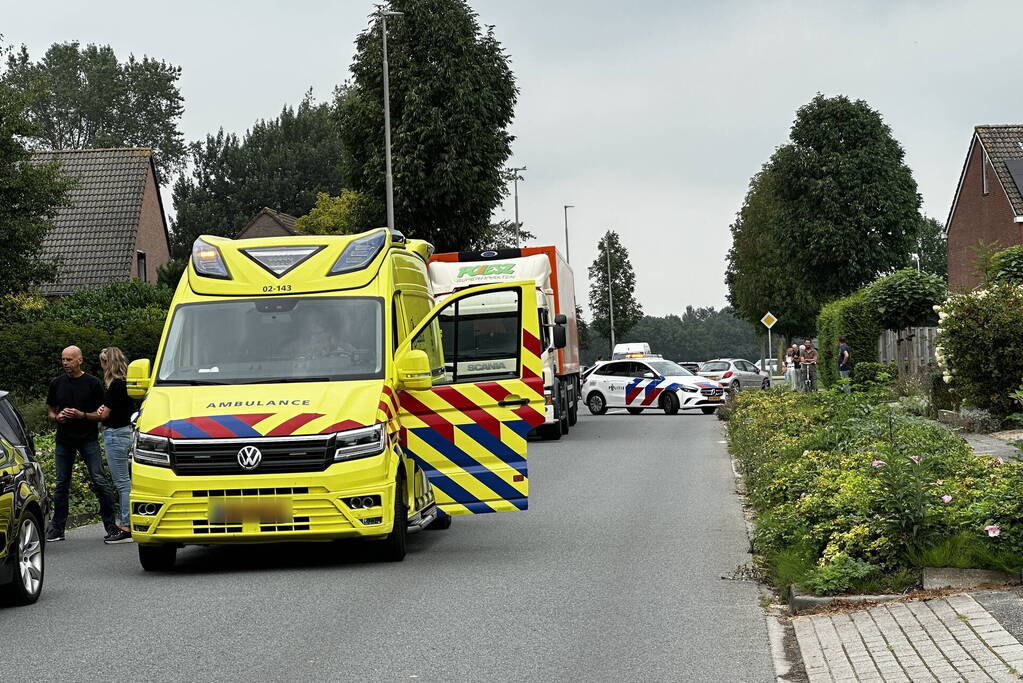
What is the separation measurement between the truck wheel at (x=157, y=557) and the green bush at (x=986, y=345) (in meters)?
13.9

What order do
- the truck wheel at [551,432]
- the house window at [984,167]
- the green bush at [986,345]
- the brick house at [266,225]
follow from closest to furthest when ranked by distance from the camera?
1. the green bush at [986,345]
2. the truck wheel at [551,432]
3. the house window at [984,167]
4. the brick house at [266,225]

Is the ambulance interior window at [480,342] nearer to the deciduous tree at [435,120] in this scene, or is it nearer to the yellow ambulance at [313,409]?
the yellow ambulance at [313,409]

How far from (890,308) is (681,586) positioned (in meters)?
27.7

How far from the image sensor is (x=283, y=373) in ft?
37.1

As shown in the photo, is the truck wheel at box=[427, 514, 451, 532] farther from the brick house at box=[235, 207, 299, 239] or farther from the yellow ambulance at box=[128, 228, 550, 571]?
the brick house at box=[235, 207, 299, 239]

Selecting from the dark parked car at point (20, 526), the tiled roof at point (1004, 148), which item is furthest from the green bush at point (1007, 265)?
the tiled roof at point (1004, 148)

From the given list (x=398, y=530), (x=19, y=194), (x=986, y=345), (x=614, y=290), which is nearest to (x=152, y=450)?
(x=398, y=530)

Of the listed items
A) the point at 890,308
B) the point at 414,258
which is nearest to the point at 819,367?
the point at 890,308

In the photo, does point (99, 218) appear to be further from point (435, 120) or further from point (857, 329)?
point (857, 329)

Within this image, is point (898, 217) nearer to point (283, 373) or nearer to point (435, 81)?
point (435, 81)

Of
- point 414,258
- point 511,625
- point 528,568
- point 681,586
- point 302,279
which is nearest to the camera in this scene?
point 511,625

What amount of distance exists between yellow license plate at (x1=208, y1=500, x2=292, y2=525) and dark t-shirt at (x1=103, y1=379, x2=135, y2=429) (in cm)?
327

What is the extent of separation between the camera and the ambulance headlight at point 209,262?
11867 millimetres

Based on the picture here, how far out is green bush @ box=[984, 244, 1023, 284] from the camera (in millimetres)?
25656
